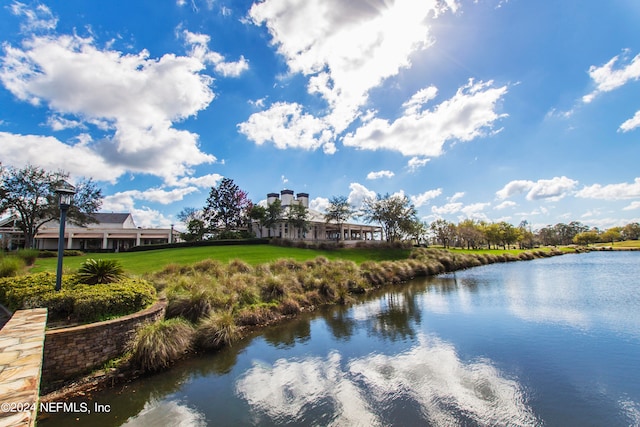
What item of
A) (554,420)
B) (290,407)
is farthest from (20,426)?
(554,420)

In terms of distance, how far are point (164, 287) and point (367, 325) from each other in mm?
7363

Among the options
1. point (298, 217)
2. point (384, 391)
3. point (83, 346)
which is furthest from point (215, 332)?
point (298, 217)

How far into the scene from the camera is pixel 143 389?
19.1 ft

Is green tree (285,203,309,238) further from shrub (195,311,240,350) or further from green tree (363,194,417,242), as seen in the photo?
shrub (195,311,240,350)

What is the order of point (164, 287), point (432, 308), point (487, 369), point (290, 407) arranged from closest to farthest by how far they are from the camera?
1. point (290, 407)
2. point (487, 369)
3. point (164, 287)
4. point (432, 308)

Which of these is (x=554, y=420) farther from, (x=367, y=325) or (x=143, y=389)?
(x=143, y=389)

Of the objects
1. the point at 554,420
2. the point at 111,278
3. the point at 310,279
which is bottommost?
the point at 554,420

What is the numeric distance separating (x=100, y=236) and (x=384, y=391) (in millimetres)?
47643

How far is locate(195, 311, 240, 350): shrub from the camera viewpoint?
7.94 metres

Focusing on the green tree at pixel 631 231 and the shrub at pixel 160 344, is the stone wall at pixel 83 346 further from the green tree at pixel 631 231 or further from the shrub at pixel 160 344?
the green tree at pixel 631 231

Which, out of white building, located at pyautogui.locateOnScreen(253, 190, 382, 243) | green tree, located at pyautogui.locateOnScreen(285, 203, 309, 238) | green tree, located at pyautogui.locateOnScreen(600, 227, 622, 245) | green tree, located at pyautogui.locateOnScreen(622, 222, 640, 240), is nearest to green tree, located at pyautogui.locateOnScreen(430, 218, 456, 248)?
white building, located at pyautogui.locateOnScreen(253, 190, 382, 243)

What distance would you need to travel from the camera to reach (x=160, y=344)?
6.73 m

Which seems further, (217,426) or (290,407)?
(290,407)

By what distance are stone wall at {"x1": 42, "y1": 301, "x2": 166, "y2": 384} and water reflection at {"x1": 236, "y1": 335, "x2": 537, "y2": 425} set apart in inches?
110
